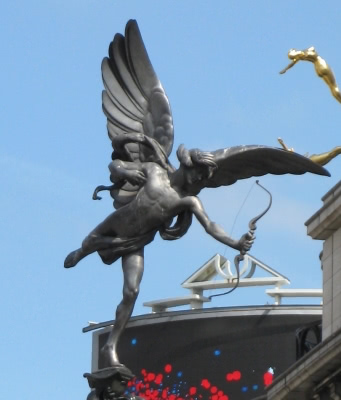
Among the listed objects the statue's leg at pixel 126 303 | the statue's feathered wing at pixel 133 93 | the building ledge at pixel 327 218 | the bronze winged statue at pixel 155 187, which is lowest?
the statue's leg at pixel 126 303

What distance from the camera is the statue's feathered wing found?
2733 cm

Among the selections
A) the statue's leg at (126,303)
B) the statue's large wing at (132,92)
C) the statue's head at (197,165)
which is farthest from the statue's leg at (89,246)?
the statue's large wing at (132,92)

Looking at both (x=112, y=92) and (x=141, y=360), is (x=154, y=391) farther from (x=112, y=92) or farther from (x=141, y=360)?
(x=112, y=92)

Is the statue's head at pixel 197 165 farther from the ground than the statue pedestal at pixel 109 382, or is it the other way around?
the statue's head at pixel 197 165

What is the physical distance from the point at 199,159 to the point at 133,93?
2581mm

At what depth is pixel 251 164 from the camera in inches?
1033

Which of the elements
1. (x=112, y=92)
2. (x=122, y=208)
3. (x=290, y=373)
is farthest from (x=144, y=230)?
(x=290, y=373)

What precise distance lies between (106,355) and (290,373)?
58.8ft

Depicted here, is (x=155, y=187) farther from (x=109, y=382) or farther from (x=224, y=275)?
(x=224, y=275)

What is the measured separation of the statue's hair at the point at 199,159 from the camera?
85.0 feet

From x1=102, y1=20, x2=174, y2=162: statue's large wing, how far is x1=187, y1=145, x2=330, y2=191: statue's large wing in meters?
1.29

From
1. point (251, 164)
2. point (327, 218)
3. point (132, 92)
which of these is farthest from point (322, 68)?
point (251, 164)

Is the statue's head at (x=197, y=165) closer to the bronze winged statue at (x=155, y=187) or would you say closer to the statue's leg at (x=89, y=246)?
the bronze winged statue at (x=155, y=187)

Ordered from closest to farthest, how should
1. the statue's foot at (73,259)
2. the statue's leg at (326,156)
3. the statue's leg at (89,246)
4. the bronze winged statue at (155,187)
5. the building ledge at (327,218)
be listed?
the bronze winged statue at (155,187) < the statue's leg at (89,246) < the statue's foot at (73,259) < the statue's leg at (326,156) < the building ledge at (327,218)
